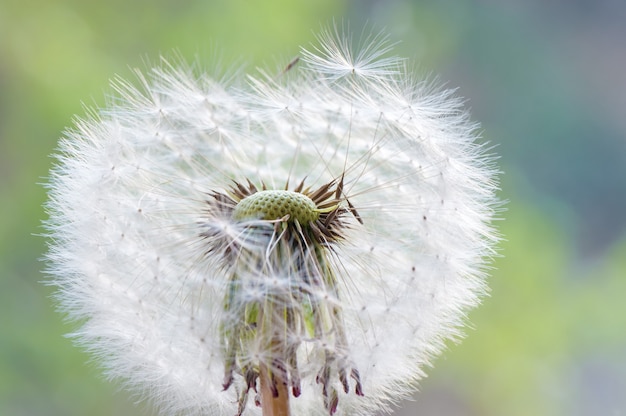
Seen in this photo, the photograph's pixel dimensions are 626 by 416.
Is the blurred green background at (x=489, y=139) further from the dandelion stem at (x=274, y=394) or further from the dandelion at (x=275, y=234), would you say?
the dandelion stem at (x=274, y=394)

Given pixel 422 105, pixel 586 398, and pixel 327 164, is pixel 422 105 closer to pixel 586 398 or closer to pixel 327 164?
pixel 327 164

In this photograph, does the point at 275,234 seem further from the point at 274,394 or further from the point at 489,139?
the point at 489,139

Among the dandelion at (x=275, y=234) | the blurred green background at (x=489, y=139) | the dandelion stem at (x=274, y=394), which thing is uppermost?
the blurred green background at (x=489, y=139)

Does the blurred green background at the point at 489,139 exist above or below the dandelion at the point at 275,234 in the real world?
above

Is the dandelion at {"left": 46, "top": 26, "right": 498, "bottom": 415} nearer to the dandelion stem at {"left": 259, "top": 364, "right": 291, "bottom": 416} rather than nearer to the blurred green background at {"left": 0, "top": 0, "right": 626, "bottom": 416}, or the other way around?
the dandelion stem at {"left": 259, "top": 364, "right": 291, "bottom": 416}

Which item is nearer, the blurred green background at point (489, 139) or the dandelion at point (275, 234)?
the dandelion at point (275, 234)

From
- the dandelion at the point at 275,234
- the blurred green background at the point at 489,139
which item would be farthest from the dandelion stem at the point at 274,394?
the blurred green background at the point at 489,139
